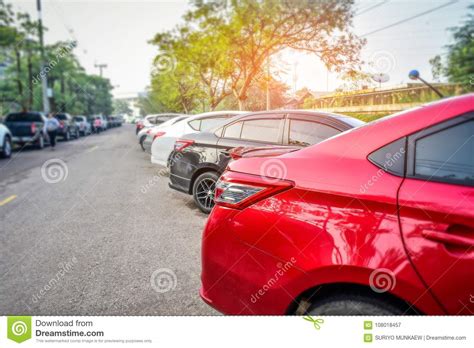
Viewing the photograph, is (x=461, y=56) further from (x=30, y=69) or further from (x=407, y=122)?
(x=30, y=69)

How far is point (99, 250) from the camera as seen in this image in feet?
12.6

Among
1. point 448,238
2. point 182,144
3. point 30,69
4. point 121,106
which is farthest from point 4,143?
point 121,106

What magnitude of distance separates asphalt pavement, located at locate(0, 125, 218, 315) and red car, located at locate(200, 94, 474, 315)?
3.81ft

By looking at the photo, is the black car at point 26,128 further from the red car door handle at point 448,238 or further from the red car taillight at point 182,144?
the red car door handle at point 448,238

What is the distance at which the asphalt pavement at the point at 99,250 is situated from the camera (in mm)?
2748

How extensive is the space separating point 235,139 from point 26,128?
15.0 meters

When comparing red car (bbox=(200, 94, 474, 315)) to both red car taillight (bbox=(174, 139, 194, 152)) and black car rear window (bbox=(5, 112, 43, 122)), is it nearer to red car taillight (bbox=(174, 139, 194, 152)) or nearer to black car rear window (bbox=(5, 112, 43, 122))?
red car taillight (bbox=(174, 139, 194, 152))

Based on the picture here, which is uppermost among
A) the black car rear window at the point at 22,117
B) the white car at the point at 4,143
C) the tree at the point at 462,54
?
the tree at the point at 462,54

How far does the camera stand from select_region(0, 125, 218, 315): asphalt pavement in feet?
9.02

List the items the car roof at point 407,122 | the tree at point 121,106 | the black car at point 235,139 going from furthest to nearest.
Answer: the tree at point 121,106, the black car at point 235,139, the car roof at point 407,122

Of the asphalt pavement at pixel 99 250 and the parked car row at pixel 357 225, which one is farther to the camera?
the asphalt pavement at pixel 99 250

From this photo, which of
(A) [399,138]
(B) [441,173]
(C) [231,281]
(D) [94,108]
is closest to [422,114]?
(A) [399,138]

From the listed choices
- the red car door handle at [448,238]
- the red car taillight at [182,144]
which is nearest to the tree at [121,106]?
the red car taillight at [182,144]

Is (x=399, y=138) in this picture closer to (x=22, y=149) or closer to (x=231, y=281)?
(x=231, y=281)
